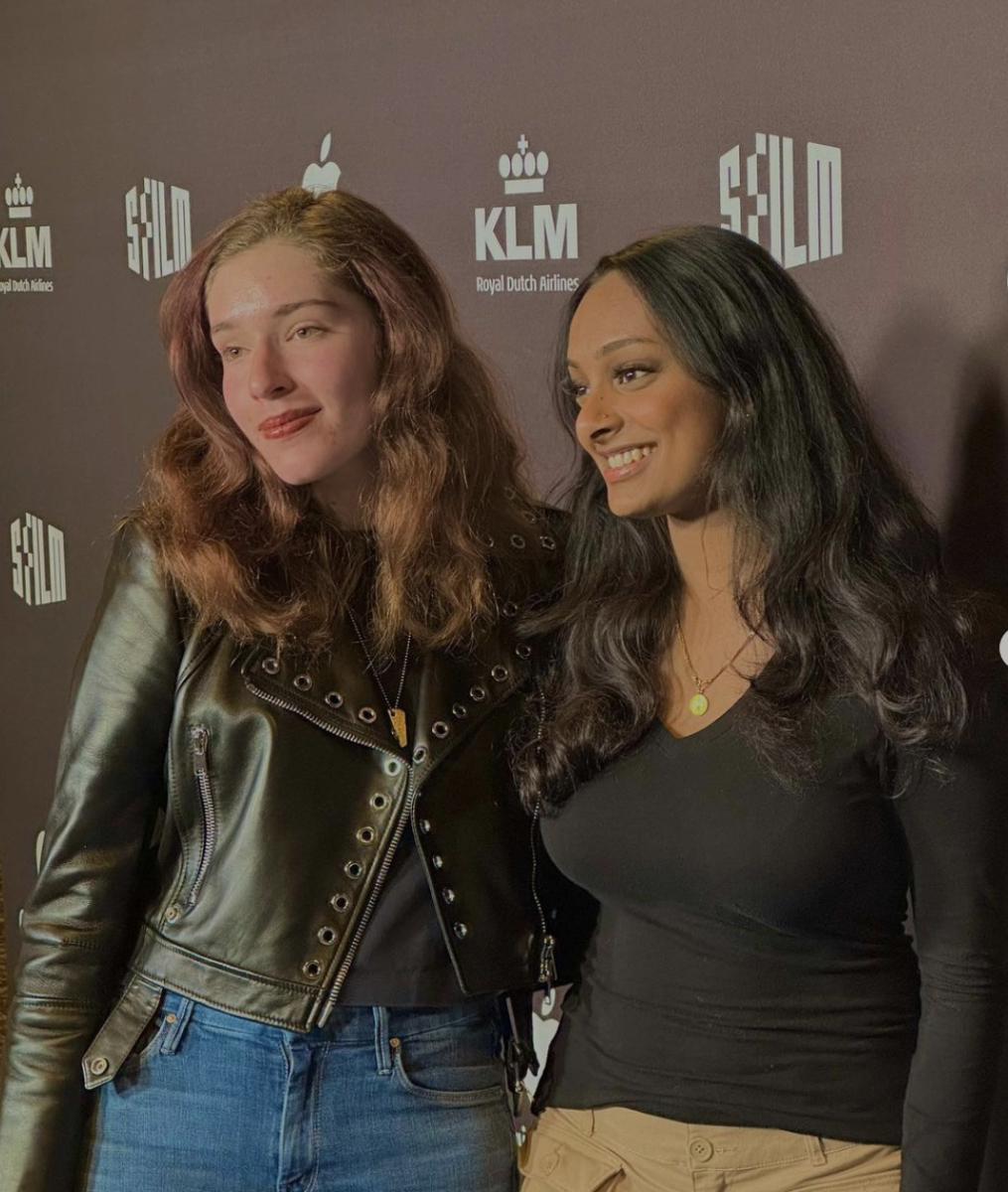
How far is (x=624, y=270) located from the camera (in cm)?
179

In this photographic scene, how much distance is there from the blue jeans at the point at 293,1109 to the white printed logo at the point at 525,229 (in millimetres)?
1117

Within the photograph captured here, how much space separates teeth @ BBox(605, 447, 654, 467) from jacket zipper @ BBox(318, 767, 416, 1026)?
1.27 ft

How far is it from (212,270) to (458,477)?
0.36 m

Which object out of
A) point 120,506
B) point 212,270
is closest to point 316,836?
point 212,270

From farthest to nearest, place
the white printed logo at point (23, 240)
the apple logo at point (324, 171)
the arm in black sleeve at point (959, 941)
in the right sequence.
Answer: the white printed logo at point (23, 240), the apple logo at point (324, 171), the arm in black sleeve at point (959, 941)

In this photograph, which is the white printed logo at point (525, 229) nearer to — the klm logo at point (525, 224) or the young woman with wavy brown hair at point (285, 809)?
the klm logo at point (525, 224)

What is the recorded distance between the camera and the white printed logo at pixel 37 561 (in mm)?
3350

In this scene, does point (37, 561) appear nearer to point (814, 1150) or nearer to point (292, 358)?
point (292, 358)

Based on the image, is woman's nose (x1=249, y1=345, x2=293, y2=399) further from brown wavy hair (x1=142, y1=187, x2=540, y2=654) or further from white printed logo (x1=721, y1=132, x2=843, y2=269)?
white printed logo (x1=721, y1=132, x2=843, y2=269)

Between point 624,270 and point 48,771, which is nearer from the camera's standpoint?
point 624,270

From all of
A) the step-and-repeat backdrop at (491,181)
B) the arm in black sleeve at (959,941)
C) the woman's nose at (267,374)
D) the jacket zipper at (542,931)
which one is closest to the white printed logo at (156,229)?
the step-and-repeat backdrop at (491,181)

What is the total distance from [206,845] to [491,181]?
3.79 ft

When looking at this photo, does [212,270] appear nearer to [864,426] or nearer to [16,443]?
[864,426]

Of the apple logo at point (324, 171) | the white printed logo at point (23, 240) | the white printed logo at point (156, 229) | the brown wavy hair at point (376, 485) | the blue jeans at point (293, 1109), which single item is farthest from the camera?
the white printed logo at point (23, 240)
